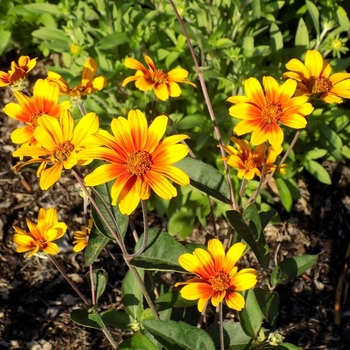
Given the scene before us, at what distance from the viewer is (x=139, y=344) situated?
199cm

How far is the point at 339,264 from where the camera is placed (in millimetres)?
3053

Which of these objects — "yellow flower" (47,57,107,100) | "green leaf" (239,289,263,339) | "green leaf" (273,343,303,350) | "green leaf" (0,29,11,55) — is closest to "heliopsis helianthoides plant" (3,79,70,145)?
"yellow flower" (47,57,107,100)

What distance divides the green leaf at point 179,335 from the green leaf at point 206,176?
0.44 meters

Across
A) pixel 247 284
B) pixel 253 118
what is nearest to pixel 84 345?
pixel 247 284

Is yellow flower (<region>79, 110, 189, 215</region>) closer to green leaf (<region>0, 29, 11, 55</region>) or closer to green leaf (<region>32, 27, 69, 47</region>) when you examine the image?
green leaf (<region>32, 27, 69, 47</region>)

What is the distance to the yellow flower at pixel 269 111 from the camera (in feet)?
5.75

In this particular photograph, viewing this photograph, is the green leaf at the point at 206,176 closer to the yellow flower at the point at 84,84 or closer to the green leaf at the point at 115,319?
the yellow flower at the point at 84,84

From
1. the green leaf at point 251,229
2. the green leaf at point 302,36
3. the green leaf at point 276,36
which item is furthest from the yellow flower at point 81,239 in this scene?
the green leaf at point 302,36

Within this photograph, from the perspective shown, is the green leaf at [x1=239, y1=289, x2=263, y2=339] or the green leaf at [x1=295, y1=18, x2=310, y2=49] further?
the green leaf at [x1=295, y1=18, x2=310, y2=49]

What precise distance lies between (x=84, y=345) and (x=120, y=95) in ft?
4.20

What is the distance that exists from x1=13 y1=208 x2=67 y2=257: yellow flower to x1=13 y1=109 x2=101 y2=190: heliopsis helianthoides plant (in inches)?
14.9

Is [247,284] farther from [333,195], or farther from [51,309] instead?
[333,195]

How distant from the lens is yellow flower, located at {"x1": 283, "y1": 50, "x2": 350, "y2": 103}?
190cm

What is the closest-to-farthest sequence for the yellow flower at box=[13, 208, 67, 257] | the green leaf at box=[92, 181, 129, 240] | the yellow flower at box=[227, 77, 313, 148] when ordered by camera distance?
the yellow flower at box=[227, 77, 313, 148]
the green leaf at box=[92, 181, 129, 240]
the yellow flower at box=[13, 208, 67, 257]
